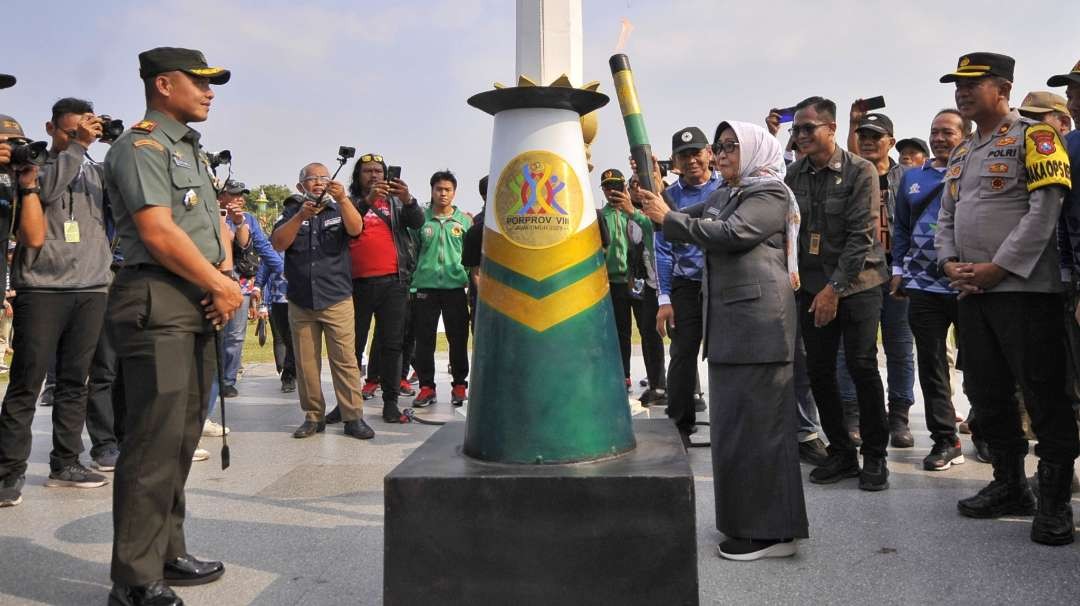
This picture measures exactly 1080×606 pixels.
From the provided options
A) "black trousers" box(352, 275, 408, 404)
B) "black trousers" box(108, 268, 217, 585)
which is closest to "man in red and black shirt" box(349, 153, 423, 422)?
"black trousers" box(352, 275, 408, 404)

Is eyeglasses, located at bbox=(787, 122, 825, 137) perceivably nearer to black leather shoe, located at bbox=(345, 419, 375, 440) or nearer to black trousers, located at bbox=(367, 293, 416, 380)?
black leather shoe, located at bbox=(345, 419, 375, 440)

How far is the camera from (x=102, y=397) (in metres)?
5.41

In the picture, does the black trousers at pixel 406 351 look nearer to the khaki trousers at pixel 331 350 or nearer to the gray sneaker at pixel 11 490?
the khaki trousers at pixel 331 350

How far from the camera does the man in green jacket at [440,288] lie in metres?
7.53

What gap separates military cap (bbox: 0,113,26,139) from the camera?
436 cm

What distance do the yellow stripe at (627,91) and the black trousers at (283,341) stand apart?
216 inches

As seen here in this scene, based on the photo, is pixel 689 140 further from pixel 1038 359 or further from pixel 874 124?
pixel 1038 359

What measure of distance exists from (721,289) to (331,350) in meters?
3.47

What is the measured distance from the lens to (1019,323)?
3.78 meters

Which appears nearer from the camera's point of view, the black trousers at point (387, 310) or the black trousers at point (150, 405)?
the black trousers at point (150, 405)

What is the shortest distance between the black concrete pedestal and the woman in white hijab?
3.04 ft

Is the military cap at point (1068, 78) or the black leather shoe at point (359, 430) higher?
the military cap at point (1068, 78)

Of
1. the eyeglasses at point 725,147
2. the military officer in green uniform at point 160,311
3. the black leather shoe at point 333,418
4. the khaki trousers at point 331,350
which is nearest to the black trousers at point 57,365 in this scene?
the khaki trousers at point 331,350

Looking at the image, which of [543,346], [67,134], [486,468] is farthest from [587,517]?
[67,134]
